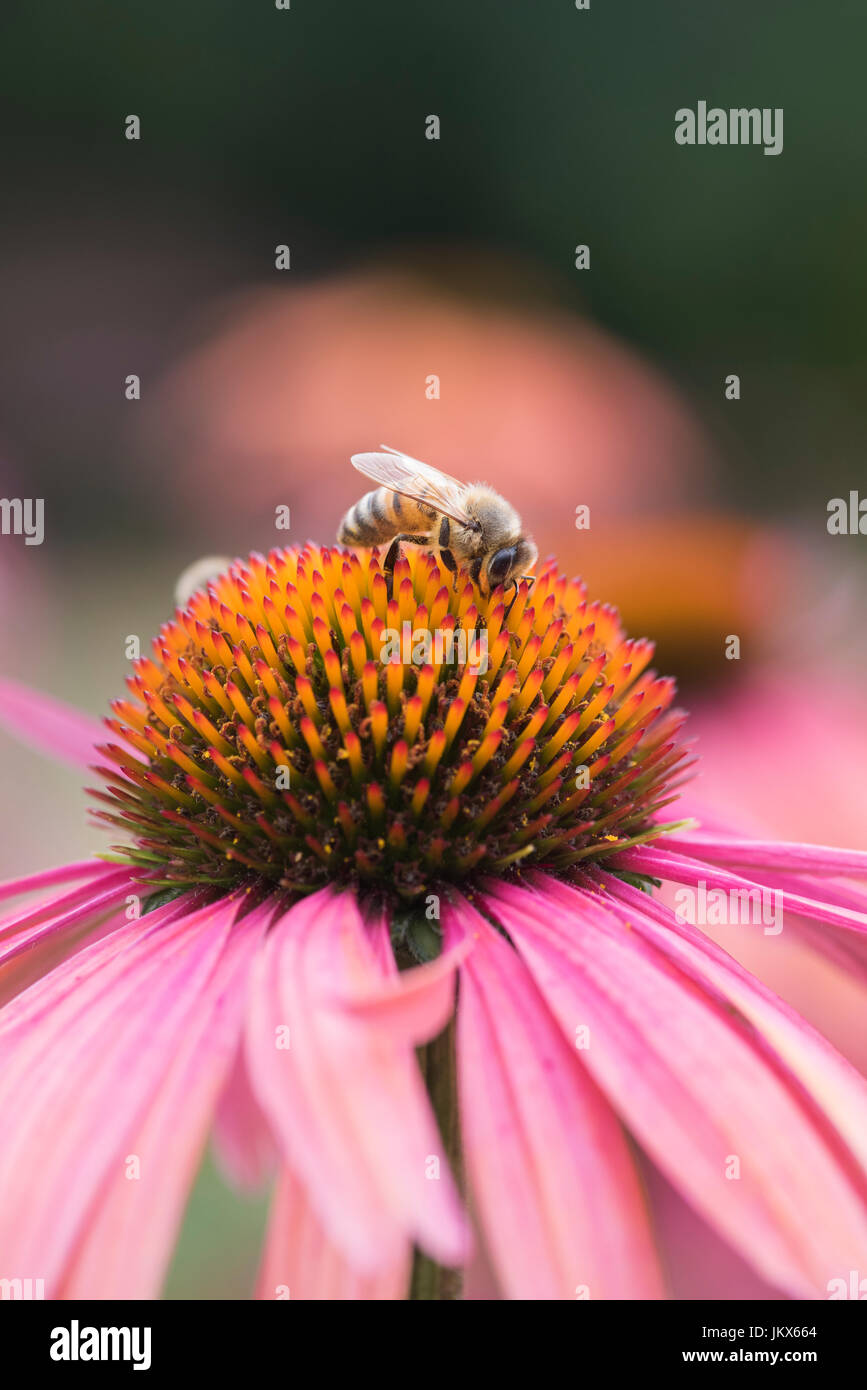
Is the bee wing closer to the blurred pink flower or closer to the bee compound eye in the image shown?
the bee compound eye

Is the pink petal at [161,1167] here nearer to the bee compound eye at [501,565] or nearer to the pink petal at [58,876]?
the pink petal at [58,876]

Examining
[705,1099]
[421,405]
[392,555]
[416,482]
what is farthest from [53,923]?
[421,405]

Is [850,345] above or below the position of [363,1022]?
above

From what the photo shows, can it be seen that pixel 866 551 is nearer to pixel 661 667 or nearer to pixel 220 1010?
pixel 661 667

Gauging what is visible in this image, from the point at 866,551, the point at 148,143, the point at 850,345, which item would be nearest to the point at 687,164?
the point at 850,345

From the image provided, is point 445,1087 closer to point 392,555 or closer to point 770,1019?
point 770,1019

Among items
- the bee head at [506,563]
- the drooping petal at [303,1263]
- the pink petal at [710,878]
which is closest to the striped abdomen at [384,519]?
the bee head at [506,563]
